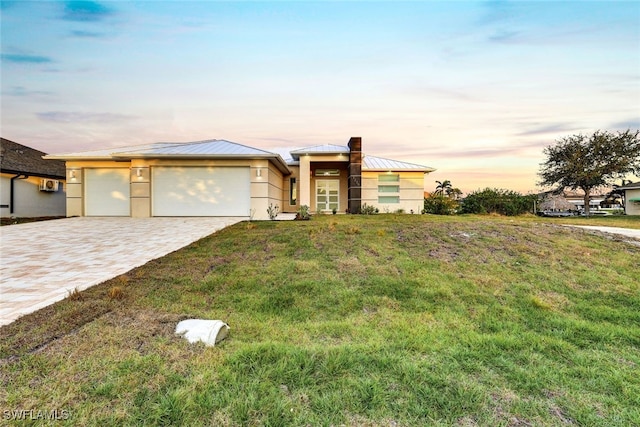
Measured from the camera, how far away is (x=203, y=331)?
2.92m

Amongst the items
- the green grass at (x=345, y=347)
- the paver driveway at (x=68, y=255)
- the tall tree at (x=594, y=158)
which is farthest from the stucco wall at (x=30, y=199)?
the tall tree at (x=594, y=158)

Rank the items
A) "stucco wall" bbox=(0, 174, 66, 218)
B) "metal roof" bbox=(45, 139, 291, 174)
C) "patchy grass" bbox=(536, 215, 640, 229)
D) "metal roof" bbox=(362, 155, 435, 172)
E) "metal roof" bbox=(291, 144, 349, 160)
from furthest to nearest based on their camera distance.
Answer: "metal roof" bbox=(362, 155, 435, 172) → "metal roof" bbox=(291, 144, 349, 160) → "stucco wall" bbox=(0, 174, 66, 218) → "metal roof" bbox=(45, 139, 291, 174) → "patchy grass" bbox=(536, 215, 640, 229)

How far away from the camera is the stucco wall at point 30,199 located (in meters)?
15.2

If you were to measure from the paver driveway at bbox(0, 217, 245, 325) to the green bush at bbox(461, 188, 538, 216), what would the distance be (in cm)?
1744

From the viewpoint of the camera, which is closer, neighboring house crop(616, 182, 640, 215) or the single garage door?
the single garage door

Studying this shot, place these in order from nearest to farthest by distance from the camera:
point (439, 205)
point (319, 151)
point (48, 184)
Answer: point (319, 151)
point (48, 184)
point (439, 205)

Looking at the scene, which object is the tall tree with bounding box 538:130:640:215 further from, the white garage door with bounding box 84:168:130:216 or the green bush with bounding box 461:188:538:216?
the white garage door with bounding box 84:168:130:216

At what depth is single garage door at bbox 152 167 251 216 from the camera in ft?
46.3

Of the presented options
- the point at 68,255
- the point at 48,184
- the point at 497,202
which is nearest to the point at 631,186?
the point at 497,202

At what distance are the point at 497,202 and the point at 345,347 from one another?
2062 centimetres

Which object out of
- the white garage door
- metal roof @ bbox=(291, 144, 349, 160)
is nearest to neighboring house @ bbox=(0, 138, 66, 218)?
the white garage door

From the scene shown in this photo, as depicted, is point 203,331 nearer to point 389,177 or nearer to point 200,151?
point 200,151

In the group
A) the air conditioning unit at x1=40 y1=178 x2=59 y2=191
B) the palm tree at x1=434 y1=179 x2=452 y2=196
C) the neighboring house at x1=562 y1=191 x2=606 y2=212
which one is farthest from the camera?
the neighboring house at x1=562 y1=191 x2=606 y2=212

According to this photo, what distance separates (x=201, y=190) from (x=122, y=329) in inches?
467
